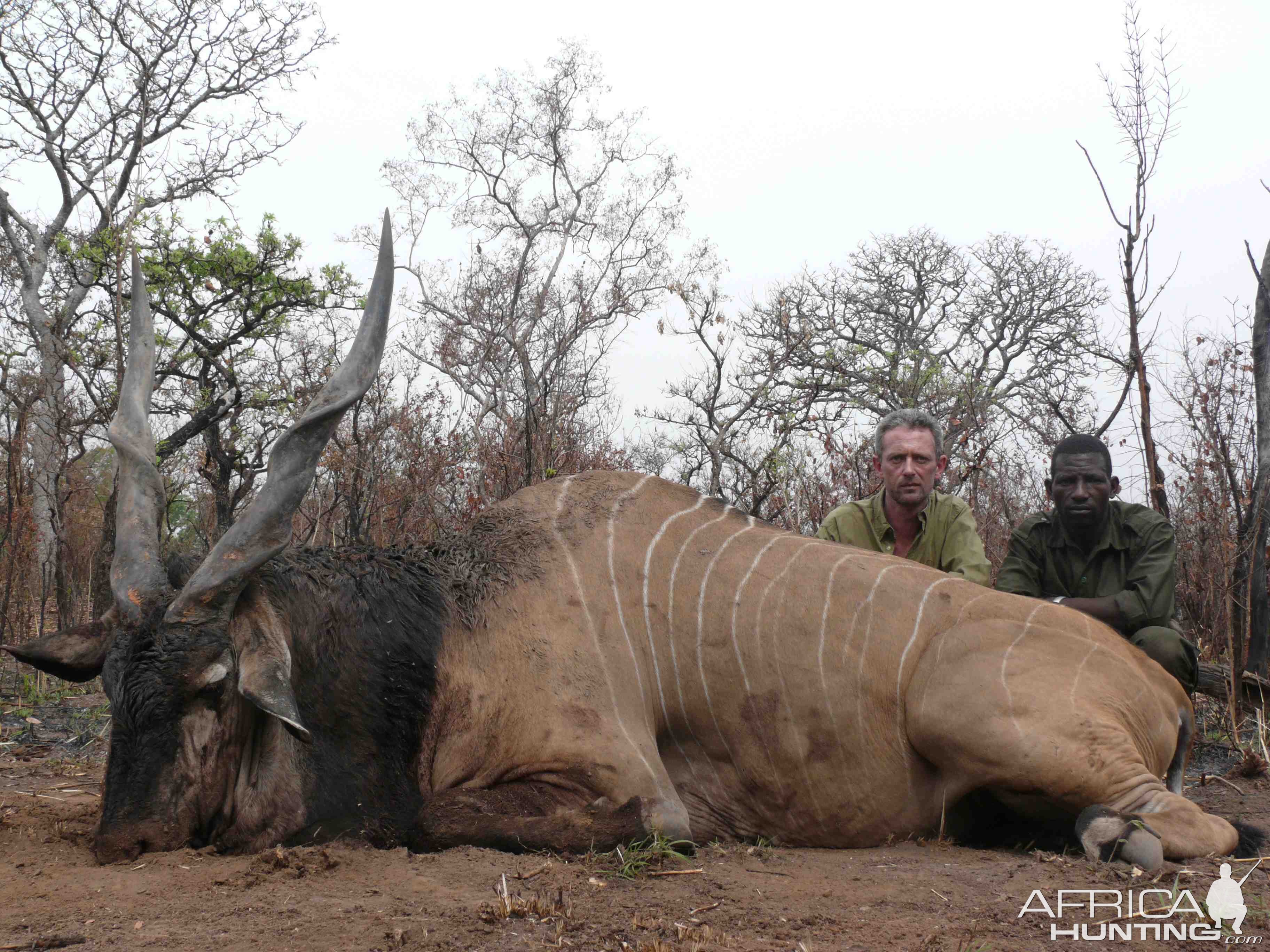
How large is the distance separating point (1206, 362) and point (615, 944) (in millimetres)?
6776

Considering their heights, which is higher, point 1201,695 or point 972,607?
point 972,607

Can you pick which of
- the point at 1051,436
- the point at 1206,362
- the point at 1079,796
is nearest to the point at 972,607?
the point at 1079,796

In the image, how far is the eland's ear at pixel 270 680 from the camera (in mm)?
2674

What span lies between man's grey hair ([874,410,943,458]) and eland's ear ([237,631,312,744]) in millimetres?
3000

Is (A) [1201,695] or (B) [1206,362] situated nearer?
(A) [1201,695]

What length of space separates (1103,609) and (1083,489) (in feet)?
1.75

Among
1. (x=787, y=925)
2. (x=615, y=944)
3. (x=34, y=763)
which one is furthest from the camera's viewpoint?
(x=34, y=763)

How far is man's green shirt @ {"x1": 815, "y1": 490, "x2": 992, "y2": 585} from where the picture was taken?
4742mm

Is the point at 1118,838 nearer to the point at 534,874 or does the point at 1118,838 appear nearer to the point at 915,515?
the point at 534,874

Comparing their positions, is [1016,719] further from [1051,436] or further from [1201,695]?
[1051,436]

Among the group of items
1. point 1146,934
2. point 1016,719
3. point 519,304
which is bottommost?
point 1146,934

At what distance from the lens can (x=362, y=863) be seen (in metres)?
2.73

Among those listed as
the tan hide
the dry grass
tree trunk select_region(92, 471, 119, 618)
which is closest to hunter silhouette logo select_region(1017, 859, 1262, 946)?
the tan hide

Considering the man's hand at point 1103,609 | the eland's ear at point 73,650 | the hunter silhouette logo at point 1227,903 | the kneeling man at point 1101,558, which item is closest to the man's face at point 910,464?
the kneeling man at point 1101,558
